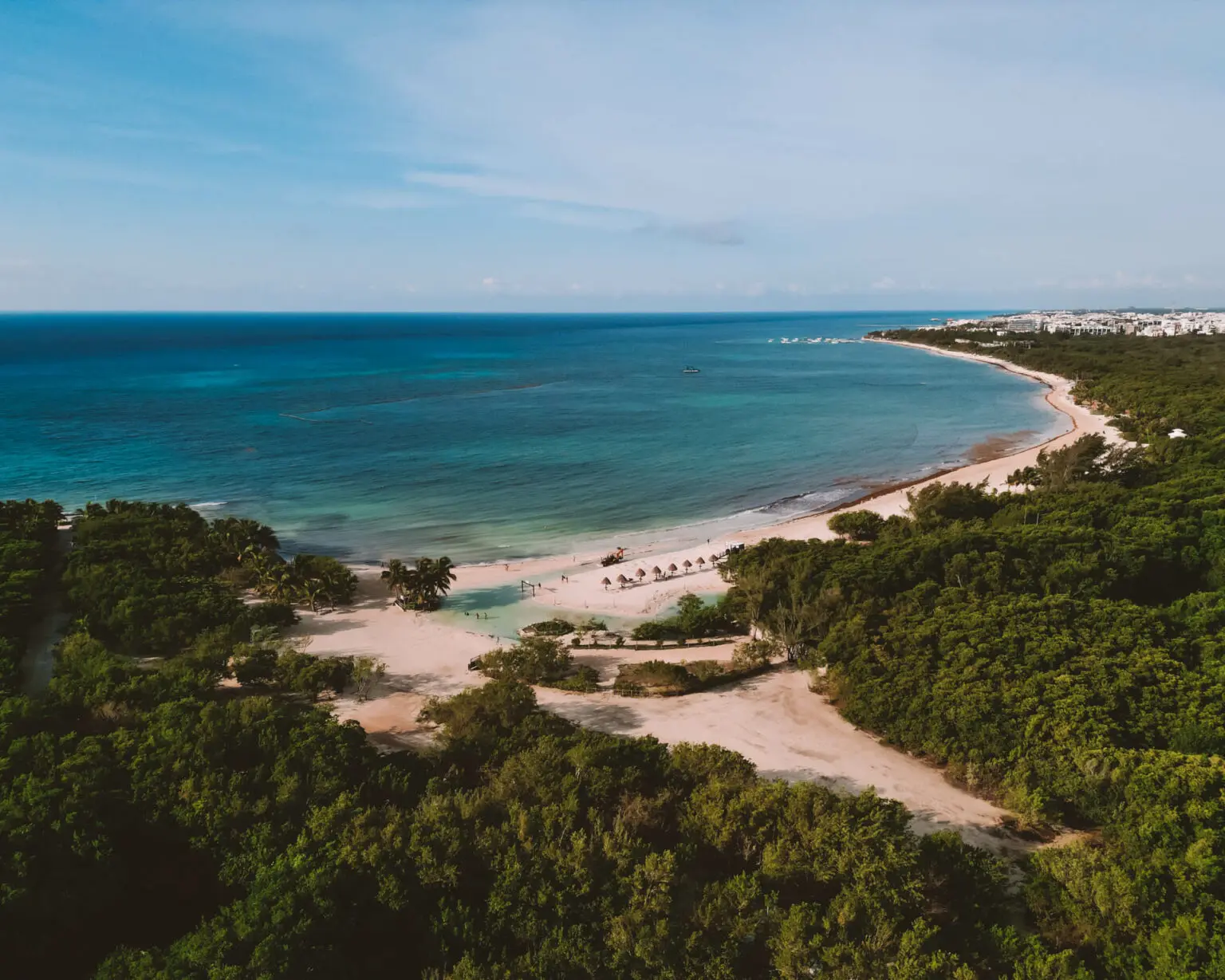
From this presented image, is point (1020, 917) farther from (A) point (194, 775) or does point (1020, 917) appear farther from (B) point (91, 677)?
(B) point (91, 677)

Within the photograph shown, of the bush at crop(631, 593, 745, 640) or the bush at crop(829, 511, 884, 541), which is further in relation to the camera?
the bush at crop(829, 511, 884, 541)

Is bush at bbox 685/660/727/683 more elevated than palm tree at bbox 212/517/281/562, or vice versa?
palm tree at bbox 212/517/281/562

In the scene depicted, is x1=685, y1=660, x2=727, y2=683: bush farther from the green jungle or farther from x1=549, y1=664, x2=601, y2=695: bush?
x1=549, y1=664, x2=601, y2=695: bush

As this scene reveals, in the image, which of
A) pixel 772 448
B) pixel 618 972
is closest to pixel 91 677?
pixel 618 972

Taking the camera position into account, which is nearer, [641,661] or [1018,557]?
[641,661]

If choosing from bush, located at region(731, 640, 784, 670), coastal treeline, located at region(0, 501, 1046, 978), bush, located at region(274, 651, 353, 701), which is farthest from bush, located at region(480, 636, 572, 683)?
bush, located at region(731, 640, 784, 670)
